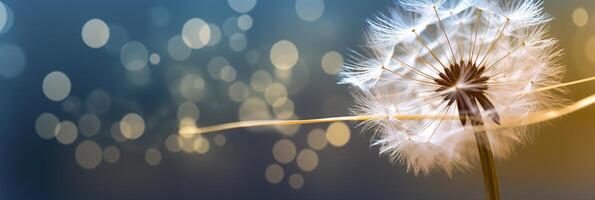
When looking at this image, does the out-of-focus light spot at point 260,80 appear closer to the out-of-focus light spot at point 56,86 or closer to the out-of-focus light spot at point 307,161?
the out-of-focus light spot at point 307,161

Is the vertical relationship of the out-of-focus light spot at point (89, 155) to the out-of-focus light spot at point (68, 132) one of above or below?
below

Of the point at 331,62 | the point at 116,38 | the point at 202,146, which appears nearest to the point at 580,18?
the point at 331,62

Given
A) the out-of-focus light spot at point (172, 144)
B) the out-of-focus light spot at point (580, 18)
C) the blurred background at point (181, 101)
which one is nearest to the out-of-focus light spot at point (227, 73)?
the blurred background at point (181, 101)

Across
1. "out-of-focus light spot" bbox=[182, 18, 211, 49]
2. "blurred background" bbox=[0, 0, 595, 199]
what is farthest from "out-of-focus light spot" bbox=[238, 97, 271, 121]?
"out-of-focus light spot" bbox=[182, 18, 211, 49]

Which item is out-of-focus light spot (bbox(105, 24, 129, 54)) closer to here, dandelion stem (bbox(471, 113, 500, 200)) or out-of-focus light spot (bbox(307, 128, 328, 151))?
out-of-focus light spot (bbox(307, 128, 328, 151))

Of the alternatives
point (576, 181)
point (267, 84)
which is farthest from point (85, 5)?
point (576, 181)

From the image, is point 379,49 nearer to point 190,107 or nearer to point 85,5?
point 190,107
